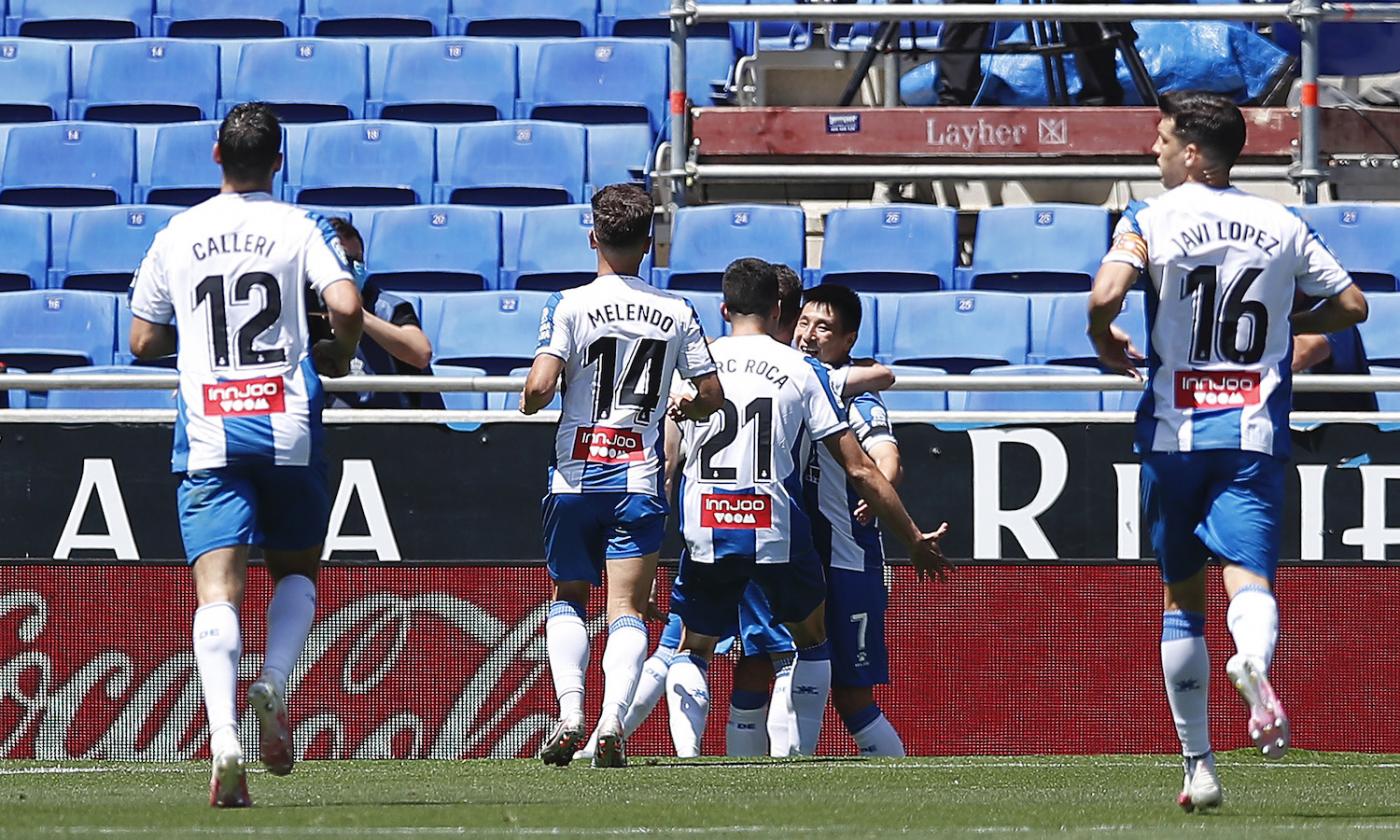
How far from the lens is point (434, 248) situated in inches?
463

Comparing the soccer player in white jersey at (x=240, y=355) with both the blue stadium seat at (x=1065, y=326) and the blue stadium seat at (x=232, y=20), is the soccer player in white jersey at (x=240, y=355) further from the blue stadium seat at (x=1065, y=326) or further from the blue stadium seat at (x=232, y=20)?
the blue stadium seat at (x=232, y=20)

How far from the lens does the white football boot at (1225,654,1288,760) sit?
Result: 464 cm

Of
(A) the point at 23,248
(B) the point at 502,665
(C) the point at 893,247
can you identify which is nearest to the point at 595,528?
(B) the point at 502,665

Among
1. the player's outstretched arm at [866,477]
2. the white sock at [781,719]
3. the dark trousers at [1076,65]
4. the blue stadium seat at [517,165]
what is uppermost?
the dark trousers at [1076,65]

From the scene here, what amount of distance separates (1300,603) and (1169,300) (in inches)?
157

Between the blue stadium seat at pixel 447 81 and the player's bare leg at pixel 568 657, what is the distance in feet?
23.3

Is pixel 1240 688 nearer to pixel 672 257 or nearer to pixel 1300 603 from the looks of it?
pixel 1300 603

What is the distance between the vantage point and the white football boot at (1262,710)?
4.64 m

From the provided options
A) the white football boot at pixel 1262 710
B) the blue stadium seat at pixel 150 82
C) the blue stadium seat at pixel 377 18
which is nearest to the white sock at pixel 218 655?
the white football boot at pixel 1262 710

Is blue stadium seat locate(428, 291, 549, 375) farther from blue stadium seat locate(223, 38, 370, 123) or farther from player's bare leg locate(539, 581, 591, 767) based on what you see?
player's bare leg locate(539, 581, 591, 767)

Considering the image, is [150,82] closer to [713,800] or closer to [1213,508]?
[713,800]

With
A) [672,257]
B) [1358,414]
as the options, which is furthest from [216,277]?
[672,257]

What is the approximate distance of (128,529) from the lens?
8.85 metres

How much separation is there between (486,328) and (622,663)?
4525mm
